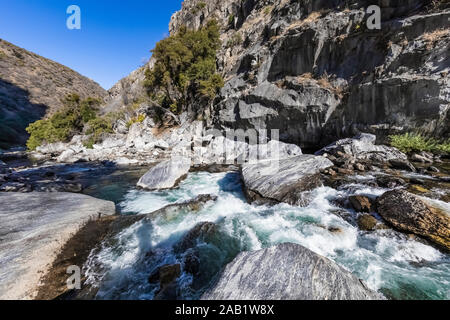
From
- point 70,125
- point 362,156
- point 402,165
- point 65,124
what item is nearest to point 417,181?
point 402,165

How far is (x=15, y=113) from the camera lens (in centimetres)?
4041

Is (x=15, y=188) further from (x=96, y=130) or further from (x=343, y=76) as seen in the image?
(x=343, y=76)

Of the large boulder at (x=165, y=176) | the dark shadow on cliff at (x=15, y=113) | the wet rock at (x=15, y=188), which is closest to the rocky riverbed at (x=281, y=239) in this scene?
the large boulder at (x=165, y=176)

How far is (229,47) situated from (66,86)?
68.3 m

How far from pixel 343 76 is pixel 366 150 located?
576cm

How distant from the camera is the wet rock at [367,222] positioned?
355cm

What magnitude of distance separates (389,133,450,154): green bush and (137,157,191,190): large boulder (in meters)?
11.3

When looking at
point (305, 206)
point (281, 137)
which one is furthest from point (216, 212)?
point (281, 137)

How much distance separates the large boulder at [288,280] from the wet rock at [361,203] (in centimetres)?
268

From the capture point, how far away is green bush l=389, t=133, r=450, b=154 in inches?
294

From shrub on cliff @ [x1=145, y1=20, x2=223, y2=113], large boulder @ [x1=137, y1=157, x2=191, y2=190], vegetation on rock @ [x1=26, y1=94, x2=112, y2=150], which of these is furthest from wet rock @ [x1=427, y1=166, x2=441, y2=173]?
vegetation on rock @ [x1=26, y1=94, x2=112, y2=150]

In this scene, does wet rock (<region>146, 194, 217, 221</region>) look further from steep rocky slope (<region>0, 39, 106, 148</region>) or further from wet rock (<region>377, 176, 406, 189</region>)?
steep rocky slope (<region>0, 39, 106, 148</region>)

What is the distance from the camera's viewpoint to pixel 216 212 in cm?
496

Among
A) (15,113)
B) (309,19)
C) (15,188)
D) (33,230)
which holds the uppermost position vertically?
(309,19)
